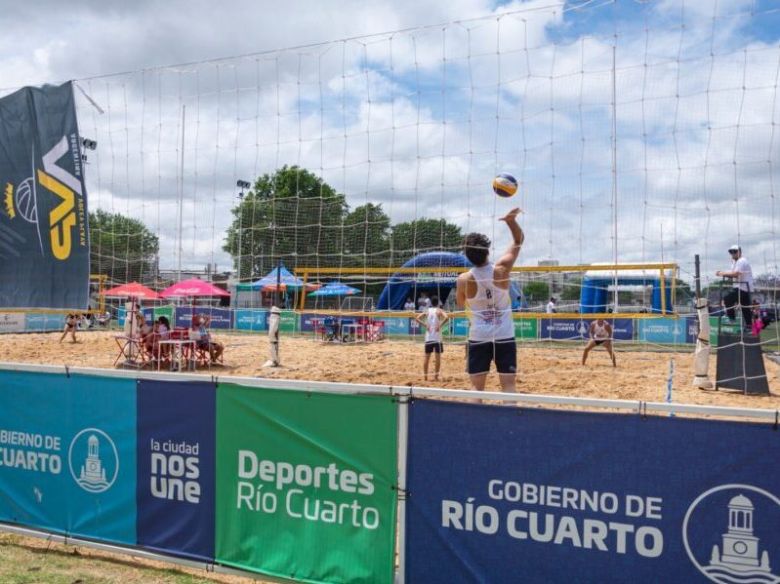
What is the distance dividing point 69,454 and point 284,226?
6782mm

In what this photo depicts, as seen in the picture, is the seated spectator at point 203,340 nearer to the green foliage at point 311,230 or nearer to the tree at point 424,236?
the green foliage at point 311,230

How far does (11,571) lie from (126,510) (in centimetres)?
66

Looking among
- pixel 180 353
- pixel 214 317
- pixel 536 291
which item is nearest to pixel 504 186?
pixel 180 353

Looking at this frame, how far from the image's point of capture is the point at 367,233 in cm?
1023

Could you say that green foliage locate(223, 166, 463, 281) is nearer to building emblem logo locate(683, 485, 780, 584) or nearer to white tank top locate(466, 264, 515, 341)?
white tank top locate(466, 264, 515, 341)

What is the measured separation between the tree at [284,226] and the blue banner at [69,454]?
606cm

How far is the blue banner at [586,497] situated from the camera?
2922 millimetres

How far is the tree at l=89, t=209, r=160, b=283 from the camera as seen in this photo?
9.69 metres

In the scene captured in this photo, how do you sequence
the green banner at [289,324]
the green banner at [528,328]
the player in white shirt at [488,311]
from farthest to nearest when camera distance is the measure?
the green banner at [289,324]
the green banner at [528,328]
the player in white shirt at [488,311]

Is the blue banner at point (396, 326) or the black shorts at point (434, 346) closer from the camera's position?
the black shorts at point (434, 346)

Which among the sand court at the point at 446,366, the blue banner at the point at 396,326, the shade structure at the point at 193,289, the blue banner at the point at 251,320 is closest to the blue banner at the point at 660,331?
the sand court at the point at 446,366

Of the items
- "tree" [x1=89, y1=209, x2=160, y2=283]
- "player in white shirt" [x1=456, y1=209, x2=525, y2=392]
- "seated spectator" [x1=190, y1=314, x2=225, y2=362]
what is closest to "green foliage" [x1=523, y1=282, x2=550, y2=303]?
"seated spectator" [x1=190, y1=314, x2=225, y2=362]

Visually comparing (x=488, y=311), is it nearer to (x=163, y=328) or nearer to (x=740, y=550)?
(x=740, y=550)

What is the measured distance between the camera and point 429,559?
3449mm
